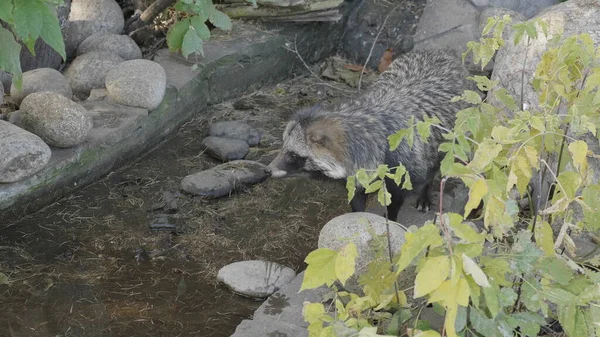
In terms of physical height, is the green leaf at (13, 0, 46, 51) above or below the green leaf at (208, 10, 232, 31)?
above

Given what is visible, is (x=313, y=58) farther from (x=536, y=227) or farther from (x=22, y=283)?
(x=536, y=227)

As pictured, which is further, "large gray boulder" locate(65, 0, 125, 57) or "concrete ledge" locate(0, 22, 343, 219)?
"large gray boulder" locate(65, 0, 125, 57)

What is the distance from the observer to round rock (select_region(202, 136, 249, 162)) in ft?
22.9

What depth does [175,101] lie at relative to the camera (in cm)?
727

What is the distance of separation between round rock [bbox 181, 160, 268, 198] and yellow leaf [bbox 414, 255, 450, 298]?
3.82 meters

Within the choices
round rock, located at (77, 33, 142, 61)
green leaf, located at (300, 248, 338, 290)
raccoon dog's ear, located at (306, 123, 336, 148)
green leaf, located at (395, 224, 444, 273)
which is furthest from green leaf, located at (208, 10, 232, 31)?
green leaf, located at (395, 224, 444, 273)

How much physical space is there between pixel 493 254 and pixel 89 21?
549 cm

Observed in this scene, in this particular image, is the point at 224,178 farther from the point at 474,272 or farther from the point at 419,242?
the point at 474,272

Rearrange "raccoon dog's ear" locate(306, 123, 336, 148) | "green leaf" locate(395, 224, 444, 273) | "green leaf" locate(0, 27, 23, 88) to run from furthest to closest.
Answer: "raccoon dog's ear" locate(306, 123, 336, 148), "green leaf" locate(0, 27, 23, 88), "green leaf" locate(395, 224, 444, 273)

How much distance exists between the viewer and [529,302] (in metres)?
3.30

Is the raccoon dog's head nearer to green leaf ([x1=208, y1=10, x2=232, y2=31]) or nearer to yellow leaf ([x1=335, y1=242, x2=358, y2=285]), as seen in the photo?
green leaf ([x1=208, y1=10, x2=232, y2=31])

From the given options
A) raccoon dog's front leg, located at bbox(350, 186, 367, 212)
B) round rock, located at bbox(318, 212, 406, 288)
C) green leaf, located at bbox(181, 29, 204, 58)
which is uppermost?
green leaf, located at bbox(181, 29, 204, 58)

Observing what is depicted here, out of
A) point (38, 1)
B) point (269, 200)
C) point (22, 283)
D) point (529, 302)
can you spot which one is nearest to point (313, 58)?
point (269, 200)

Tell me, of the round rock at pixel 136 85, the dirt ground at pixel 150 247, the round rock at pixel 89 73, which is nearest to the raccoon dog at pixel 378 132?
the dirt ground at pixel 150 247
